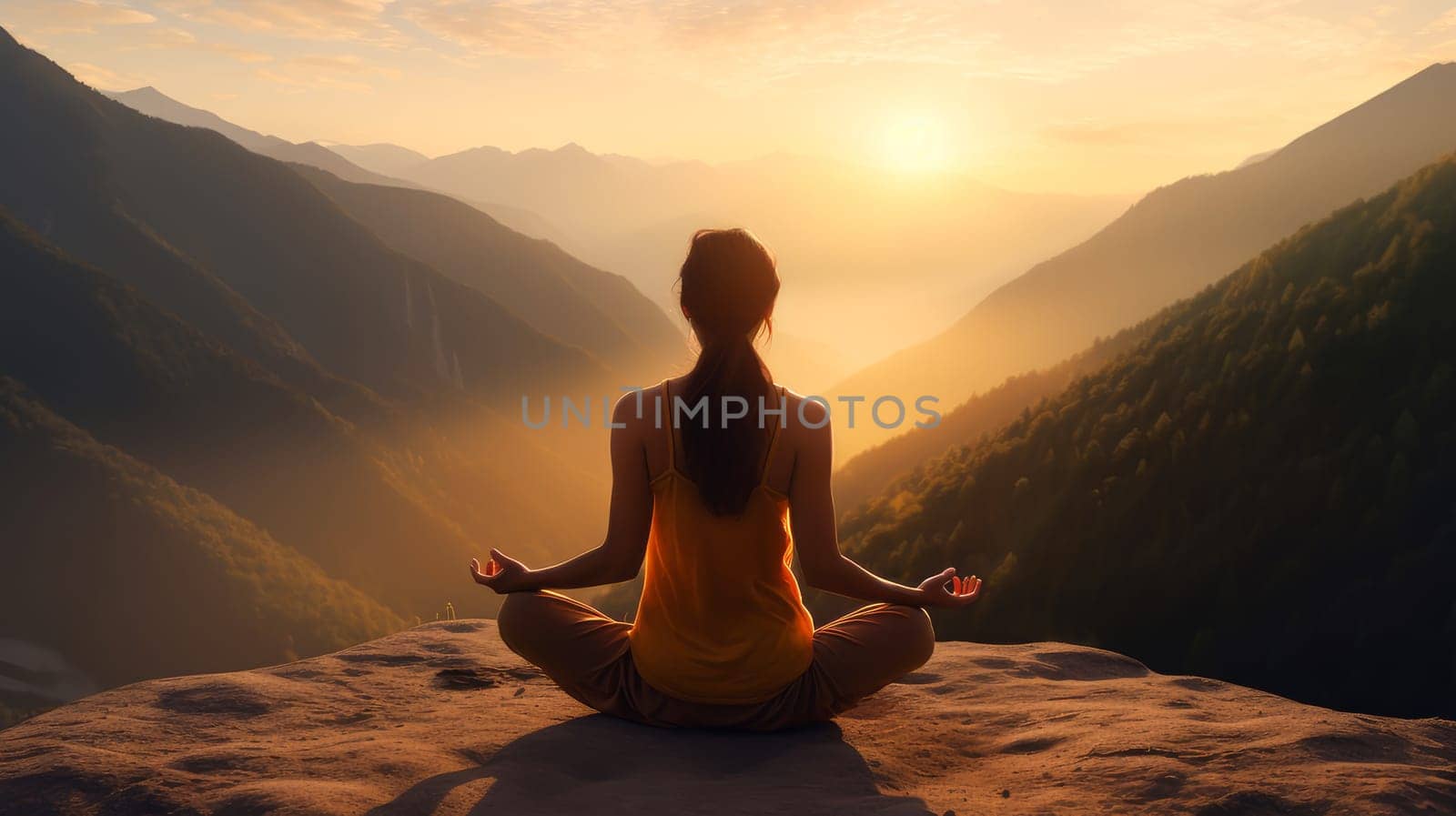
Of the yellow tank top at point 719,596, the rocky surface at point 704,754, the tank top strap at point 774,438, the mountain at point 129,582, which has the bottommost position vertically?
the mountain at point 129,582

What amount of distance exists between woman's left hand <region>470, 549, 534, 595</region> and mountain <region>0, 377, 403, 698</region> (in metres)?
48.8

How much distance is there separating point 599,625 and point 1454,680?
9.36 metres

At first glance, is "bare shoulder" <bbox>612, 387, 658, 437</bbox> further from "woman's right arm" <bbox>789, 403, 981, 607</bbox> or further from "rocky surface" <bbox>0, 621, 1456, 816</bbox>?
"rocky surface" <bbox>0, 621, 1456, 816</bbox>

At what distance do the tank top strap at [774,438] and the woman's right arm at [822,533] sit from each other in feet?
0.28

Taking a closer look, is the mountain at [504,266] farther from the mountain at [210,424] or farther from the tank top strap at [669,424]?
the tank top strap at [669,424]

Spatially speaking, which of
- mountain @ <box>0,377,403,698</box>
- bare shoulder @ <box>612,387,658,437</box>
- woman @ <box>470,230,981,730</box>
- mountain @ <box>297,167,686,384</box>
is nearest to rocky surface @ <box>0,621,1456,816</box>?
woman @ <box>470,230,981,730</box>

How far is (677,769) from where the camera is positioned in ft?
11.2

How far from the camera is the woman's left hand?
390 cm

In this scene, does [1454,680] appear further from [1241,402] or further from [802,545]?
[802,545]

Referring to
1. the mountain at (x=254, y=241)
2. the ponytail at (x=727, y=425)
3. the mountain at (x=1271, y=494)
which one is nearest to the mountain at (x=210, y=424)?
the mountain at (x=254, y=241)

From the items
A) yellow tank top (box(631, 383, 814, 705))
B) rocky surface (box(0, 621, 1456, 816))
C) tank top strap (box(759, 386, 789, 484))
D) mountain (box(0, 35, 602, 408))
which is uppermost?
mountain (box(0, 35, 602, 408))

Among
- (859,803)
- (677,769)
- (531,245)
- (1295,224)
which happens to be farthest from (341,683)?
(531,245)

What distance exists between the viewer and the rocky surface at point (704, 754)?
2.98 meters

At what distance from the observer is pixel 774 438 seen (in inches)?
140
